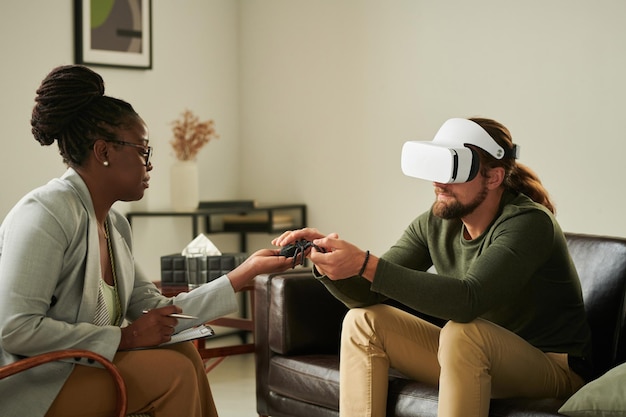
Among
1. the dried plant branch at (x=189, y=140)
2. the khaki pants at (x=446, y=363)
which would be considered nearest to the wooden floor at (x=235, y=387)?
the dried plant branch at (x=189, y=140)

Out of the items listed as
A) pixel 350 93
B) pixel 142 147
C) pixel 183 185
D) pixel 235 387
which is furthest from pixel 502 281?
pixel 183 185

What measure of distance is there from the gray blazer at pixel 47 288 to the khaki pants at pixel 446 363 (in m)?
0.82

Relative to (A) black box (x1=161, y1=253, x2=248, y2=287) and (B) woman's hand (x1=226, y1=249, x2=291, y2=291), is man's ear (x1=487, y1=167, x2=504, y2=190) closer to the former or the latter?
(B) woman's hand (x1=226, y1=249, x2=291, y2=291)

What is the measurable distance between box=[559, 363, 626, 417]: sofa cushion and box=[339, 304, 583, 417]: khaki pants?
20cm

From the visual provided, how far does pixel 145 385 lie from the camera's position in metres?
2.07

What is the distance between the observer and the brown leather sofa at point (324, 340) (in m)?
2.66

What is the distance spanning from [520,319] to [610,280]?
337mm

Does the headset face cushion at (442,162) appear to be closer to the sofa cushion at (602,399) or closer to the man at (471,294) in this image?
the man at (471,294)

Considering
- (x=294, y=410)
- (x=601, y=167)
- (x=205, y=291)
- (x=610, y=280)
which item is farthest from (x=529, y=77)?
(x=205, y=291)

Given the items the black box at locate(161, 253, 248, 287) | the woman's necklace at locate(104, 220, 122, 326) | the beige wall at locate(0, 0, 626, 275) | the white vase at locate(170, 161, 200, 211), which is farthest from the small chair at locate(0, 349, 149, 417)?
the white vase at locate(170, 161, 200, 211)

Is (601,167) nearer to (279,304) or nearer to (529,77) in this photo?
(529,77)

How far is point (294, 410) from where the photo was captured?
10.2 ft

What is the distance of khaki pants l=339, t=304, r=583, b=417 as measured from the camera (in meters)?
2.36

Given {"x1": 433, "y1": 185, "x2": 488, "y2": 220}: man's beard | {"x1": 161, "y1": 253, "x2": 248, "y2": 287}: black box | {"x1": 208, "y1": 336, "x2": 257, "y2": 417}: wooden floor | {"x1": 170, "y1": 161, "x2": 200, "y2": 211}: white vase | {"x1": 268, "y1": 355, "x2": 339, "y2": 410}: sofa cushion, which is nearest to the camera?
{"x1": 433, "y1": 185, "x2": 488, "y2": 220}: man's beard
